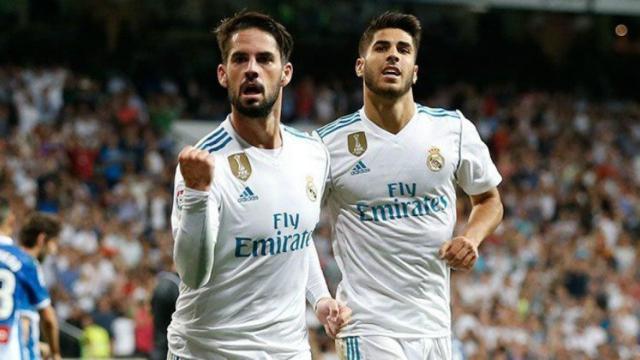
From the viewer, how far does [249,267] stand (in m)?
4.88

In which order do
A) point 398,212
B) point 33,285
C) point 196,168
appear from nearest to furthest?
point 196,168 → point 398,212 → point 33,285

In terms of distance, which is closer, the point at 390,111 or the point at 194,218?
the point at 194,218

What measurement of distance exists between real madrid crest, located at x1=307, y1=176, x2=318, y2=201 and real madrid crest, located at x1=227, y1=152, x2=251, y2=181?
332mm

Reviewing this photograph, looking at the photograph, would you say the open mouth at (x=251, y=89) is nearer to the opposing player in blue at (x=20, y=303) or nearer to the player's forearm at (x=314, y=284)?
the player's forearm at (x=314, y=284)

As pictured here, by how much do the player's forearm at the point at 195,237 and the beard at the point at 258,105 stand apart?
0.53 metres

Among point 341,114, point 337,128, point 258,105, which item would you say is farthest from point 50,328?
point 341,114

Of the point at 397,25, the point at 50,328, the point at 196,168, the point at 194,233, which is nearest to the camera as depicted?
the point at 196,168

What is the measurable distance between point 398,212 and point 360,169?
30cm

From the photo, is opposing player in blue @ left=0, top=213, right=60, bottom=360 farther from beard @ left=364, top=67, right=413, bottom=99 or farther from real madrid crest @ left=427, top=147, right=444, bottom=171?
real madrid crest @ left=427, top=147, right=444, bottom=171

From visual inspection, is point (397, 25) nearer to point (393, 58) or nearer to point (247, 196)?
point (393, 58)

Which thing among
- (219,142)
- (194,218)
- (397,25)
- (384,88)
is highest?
(397,25)

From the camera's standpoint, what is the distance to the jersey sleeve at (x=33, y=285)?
8.34m


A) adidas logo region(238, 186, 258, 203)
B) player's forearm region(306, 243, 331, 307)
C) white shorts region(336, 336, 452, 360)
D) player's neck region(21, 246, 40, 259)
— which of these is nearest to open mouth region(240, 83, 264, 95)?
adidas logo region(238, 186, 258, 203)

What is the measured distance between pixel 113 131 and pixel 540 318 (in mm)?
7110
